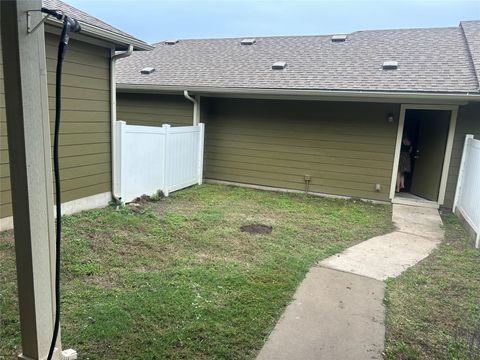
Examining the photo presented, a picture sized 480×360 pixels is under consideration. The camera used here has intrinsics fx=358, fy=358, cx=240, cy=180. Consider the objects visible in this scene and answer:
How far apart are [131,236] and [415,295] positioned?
3282 mm

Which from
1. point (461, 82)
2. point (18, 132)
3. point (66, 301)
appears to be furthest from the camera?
point (461, 82)

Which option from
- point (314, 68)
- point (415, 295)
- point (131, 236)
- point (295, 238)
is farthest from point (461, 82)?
point (131, 236)

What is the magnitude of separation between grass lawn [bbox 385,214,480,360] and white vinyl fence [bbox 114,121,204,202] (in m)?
4.33

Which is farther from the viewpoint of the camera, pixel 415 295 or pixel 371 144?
pixel 371 144

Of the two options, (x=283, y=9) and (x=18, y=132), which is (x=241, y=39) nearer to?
(x=283, y=9)

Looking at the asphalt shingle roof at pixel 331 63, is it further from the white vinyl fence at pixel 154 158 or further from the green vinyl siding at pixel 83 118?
the green vinyl siding at pixel 83 118

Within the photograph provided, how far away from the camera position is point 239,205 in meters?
6.73

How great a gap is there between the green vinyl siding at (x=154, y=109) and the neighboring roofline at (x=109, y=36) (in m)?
2.55

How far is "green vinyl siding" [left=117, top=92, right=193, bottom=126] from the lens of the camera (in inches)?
332

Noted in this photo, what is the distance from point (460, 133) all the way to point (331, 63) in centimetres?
313

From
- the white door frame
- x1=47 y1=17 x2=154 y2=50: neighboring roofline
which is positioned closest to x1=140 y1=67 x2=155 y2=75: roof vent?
x1=47 y1=17 x2=154 y2=50: neighboring roofline

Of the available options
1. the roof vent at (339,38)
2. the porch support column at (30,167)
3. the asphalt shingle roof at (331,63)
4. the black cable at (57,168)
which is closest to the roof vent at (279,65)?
the asphalt shingle roof at (331,63)

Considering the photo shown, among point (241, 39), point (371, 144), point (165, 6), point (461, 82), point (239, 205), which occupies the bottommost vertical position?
point (239, 205)

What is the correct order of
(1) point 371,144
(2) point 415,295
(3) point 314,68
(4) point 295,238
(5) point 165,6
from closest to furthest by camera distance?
(2) point 415,295 < (4) point 295,238 < (5) point 165,6 < (1) point 371,144 < (3) point 314,68
